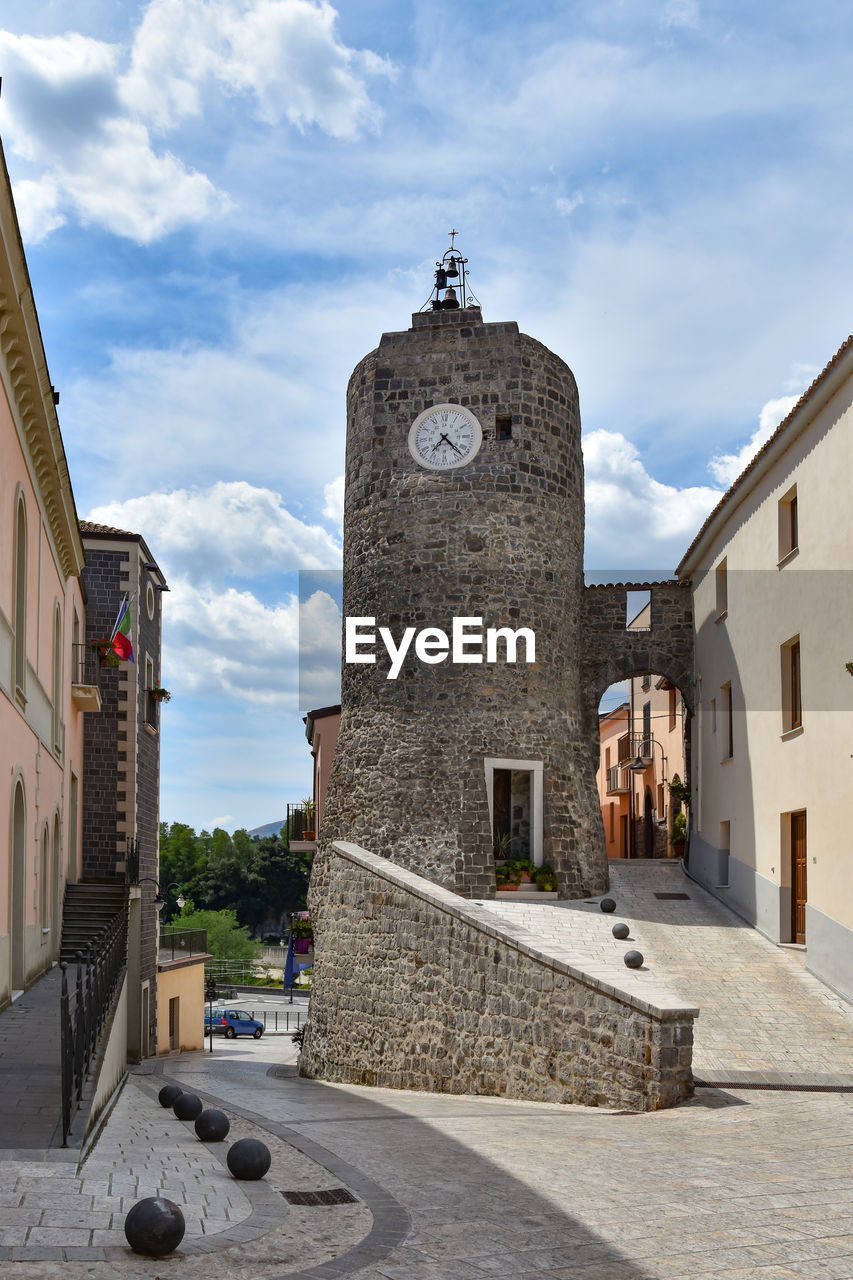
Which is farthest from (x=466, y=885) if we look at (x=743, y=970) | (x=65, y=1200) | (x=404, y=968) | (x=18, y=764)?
(x=65, y=1200)

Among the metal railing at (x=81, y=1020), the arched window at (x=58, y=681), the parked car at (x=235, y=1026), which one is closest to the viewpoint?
the metal railing at (x=81, y=1020)

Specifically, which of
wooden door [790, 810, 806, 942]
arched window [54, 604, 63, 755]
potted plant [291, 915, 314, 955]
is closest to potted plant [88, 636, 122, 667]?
arched window [54, 604, 63, 755]

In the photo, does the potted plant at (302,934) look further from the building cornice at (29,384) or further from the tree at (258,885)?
the tree at (258,885)

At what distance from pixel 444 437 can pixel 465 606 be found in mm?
2994

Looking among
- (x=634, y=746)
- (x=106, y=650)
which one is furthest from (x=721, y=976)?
(x=634, y=746)

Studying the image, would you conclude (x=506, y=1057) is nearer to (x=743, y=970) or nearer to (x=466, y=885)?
(x=743, y=970)

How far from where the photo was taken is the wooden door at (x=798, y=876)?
53.6 feet

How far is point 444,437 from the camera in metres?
20.8

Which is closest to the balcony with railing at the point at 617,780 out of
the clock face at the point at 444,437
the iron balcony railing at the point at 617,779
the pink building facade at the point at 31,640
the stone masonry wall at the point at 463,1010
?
the iron balcony railing at the point at 617,779

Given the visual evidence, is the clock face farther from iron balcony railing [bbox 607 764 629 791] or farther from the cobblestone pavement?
iron balcony railing [bbox 607 764 629 791]

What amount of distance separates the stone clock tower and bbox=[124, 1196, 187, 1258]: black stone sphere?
45.3 ft

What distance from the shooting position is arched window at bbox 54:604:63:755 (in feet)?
59.1

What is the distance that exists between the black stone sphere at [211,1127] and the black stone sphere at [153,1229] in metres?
3.27

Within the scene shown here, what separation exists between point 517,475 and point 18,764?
406 inches
